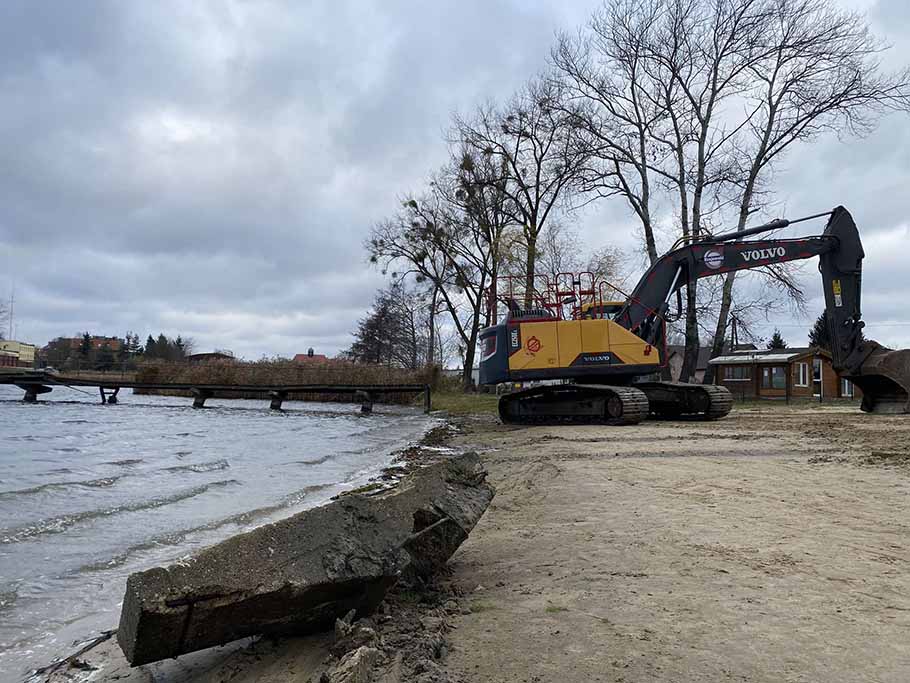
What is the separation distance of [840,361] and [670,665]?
1663 centimetres

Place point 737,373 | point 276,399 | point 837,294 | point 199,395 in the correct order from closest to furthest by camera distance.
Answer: point 837,294 → point 276,399 → point 199,395 → point 737,373

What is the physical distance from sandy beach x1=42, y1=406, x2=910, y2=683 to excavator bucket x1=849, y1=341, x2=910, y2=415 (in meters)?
10.6

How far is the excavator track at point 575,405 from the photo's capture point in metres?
16.2

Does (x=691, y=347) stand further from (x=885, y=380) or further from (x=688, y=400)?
(x=885, y=380)

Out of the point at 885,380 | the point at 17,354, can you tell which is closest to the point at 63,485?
the point at 885,380

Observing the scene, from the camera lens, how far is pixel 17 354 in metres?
75.9

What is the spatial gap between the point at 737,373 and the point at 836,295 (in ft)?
68.1

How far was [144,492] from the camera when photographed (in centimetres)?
918

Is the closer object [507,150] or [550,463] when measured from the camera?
[550,463]

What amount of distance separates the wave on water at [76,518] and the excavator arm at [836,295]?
12.1 metres

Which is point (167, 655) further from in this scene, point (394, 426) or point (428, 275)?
point (428, 275)

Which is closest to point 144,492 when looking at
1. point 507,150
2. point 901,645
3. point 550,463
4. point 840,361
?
point 550,463

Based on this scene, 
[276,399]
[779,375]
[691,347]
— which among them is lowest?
[276,399]

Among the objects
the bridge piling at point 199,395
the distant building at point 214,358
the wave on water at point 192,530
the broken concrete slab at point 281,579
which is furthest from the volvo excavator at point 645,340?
the distant building at point 214,358
